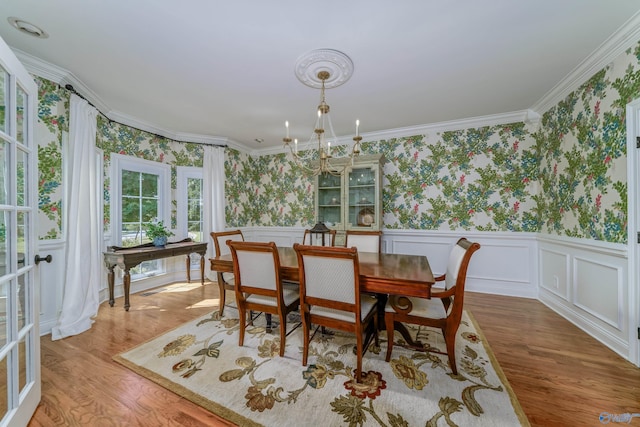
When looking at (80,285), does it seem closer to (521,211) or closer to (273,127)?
(273,127)

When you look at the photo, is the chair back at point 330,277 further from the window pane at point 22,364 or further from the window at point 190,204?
the window at point 190,204

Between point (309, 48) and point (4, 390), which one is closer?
point (4, 390)

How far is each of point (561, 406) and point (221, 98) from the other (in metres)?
3.77

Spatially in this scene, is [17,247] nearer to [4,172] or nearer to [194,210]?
[4,172]

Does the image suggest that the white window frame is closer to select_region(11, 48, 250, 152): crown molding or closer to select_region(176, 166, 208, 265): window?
select_region(176, 166, 208, 265): window

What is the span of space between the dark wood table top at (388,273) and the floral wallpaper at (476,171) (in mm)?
1605

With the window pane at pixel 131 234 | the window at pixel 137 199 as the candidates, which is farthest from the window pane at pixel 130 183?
the window pane at pixel 131 234

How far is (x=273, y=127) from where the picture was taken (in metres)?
3.77

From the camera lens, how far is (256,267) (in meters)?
1.97

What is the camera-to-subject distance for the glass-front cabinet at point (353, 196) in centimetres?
369

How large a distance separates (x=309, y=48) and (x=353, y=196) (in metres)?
2.26

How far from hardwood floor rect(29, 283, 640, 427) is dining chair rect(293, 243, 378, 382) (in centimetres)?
82

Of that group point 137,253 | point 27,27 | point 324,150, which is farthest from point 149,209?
point 324,150

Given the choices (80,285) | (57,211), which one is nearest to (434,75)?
(57,211)
